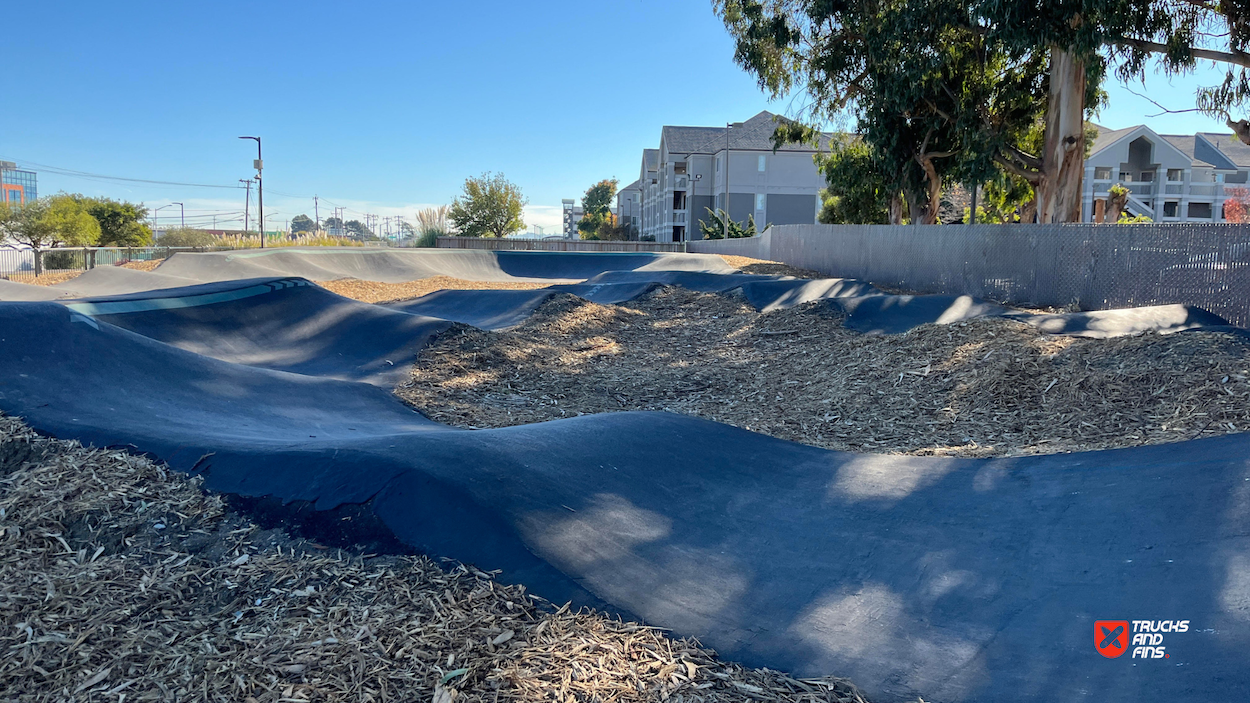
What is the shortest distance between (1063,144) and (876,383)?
10195mm

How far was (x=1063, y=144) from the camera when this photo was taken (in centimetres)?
1467

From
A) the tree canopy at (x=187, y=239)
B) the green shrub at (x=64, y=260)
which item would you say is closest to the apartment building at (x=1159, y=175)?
the green shrub at (x=64, y=260)

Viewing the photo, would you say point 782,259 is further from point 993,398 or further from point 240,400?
point 240,400

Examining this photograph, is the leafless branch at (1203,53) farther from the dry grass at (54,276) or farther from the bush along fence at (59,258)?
the bush along fence at (59,258)

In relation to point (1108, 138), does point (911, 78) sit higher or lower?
lower

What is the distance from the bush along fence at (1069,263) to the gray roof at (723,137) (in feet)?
96.8

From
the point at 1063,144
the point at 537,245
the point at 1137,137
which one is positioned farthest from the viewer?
the point at 1137,137

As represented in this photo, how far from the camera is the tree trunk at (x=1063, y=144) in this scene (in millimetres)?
14352

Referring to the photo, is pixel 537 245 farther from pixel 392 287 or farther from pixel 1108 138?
pixel 1108 138

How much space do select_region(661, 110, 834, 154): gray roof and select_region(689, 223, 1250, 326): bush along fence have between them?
29.5 metres

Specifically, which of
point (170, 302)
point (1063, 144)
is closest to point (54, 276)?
point (170, 302)

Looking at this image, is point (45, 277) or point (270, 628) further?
point (45, 277)

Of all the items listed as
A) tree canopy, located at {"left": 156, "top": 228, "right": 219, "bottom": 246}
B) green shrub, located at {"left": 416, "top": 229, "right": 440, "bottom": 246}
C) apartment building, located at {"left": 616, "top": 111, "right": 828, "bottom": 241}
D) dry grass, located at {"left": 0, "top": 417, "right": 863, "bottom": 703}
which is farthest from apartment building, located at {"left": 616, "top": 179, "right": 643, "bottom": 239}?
dry grass, located at {"left": 0, "top": 417, "right": 863, "bottom": 703}

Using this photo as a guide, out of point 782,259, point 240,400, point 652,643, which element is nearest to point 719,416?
point 240,400
